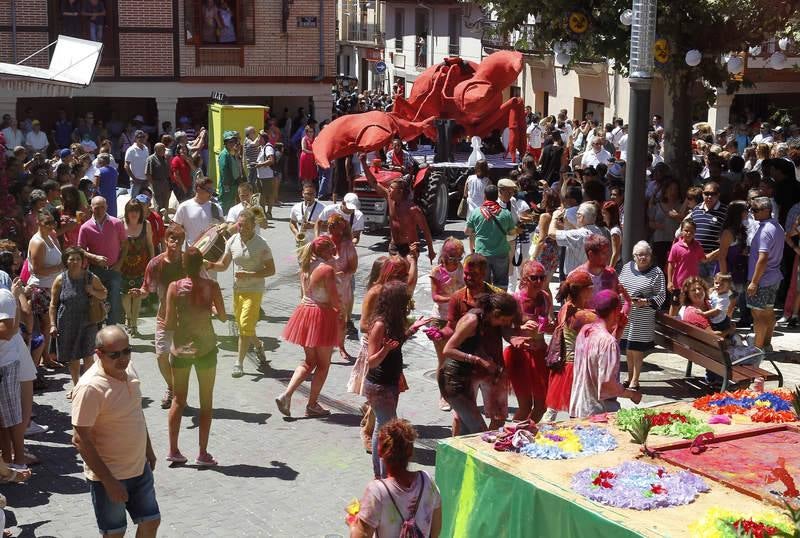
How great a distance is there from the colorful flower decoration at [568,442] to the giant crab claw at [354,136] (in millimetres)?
11965

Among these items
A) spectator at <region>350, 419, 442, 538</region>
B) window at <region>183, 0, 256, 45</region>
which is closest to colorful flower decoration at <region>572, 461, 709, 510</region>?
spectator at <region>350, 419, 442, 538</region>

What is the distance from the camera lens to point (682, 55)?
15211mm

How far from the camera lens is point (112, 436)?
660 cm

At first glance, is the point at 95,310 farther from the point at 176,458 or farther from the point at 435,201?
the point at 435,201

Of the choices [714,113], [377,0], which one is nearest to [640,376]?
[714,113]

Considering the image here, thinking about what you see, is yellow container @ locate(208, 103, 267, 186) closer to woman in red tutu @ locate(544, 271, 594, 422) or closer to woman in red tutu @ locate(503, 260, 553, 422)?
woman in red tutu @ locate(503, 260, 553, 422)

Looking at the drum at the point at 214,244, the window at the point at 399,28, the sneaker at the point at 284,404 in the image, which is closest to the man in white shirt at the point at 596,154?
the drum at the point at 214,244

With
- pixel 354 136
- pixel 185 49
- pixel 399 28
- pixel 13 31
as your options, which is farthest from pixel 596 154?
pixel 399 28

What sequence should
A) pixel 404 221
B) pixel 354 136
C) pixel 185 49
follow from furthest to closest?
1. pixel 185 49
2. pixel 354 136
3. pixel 404 221

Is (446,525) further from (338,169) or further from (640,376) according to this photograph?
(338,169)

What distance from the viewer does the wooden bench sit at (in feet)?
32.3

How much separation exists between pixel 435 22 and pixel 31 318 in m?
44.7

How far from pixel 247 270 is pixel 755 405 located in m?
5.31

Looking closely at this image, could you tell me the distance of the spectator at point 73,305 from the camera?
10062mm
